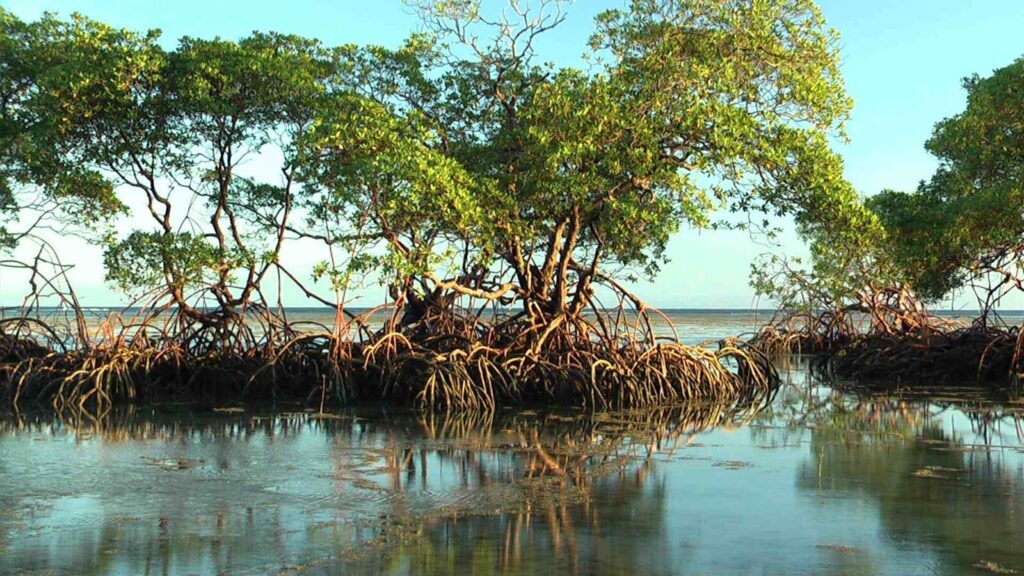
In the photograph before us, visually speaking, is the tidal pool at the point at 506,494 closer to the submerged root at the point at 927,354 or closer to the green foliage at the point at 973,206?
the green foliage at the point at 973,206

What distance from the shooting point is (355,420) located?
35.2 feet

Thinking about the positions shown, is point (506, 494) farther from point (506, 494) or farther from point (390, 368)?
point (390, 368)

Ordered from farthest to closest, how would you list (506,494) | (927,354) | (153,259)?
(927,354)
(153,259)
(506,494)

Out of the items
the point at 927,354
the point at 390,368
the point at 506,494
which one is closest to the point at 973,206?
the point at 927,354

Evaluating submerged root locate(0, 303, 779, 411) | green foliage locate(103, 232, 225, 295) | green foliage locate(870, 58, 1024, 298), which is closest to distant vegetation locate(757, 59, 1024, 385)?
green foliage locate(870, 58, 1024, 298)

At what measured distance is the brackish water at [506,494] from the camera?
17.9 ft

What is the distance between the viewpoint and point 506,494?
23.1 feet

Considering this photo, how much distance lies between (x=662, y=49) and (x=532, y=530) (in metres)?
6.88

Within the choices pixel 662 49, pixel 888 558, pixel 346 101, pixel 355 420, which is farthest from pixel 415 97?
pixel 888 558

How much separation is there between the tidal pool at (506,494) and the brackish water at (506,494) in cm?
2

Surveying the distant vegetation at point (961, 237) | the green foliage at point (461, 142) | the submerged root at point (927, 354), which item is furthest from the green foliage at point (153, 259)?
the submerged root at point (927, 354)

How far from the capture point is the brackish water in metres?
5.45

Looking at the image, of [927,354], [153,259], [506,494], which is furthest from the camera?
[927,354]

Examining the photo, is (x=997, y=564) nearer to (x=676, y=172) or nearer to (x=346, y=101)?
(x=676, y=172)
